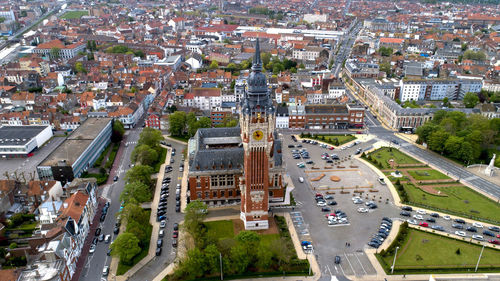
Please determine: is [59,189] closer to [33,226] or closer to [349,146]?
[33,226]

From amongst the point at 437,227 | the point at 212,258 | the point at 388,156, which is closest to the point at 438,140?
the point at 388,156

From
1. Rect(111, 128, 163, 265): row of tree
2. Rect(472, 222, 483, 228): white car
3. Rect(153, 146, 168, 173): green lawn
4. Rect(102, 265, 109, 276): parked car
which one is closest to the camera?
Rect(102, 265, 109, 276): parked car

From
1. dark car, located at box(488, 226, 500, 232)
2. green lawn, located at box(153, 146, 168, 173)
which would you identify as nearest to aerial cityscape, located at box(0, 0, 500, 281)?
green lawn, located at box(153, 146, 168, 173)

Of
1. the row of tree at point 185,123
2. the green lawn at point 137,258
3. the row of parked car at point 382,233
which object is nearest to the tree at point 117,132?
the row of tree at point 185,123

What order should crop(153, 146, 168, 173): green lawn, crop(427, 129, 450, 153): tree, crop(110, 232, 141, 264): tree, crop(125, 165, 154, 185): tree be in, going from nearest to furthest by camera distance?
crop(110, 232, 141, 264): tree < crop(125, 165, 154, 185): tree < crop(153, 146, 168, 173): green lawn < crop(427, 129, 450, 153): tree

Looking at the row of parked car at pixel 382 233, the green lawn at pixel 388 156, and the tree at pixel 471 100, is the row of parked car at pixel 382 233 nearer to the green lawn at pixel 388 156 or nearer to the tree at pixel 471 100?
the green lawn at pixel 388 156

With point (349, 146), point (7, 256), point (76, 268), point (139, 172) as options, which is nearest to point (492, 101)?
point (349, 146)

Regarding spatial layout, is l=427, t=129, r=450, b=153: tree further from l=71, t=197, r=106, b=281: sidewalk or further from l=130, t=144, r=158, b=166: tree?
l=71, t=197, r=106, b=281: sidewalk
